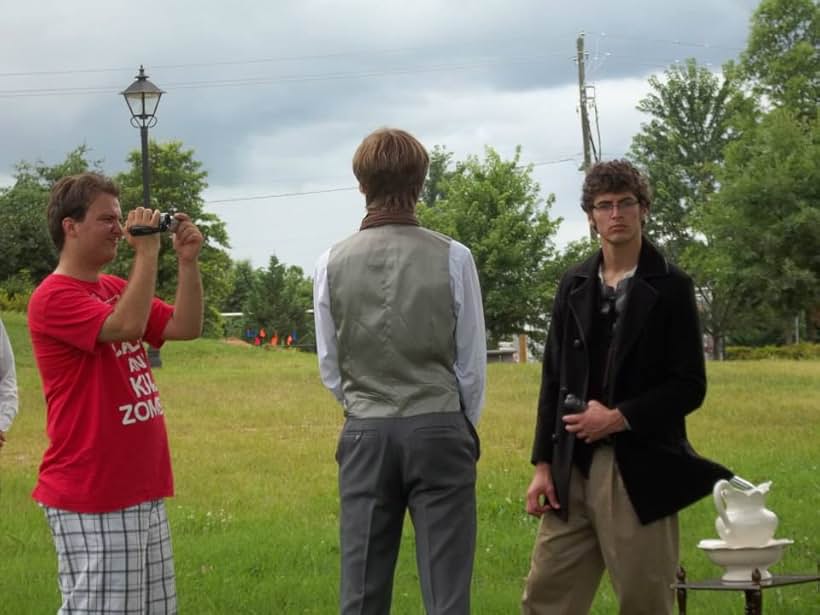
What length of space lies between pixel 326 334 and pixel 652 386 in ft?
3.83

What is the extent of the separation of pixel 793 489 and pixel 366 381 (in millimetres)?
8251

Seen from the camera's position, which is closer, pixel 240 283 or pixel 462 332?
pixel 462 332

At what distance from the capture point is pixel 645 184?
197 inches

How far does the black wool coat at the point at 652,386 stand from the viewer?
4.81m

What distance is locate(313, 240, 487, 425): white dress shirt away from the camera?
15.3 feet

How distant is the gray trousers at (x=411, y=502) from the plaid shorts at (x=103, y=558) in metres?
0.72

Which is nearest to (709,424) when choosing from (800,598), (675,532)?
(800,598)

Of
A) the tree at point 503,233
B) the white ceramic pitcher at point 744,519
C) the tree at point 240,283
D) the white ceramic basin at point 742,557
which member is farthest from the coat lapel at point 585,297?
the tree at point 240,283

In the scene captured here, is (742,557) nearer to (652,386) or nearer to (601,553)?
(601,553)

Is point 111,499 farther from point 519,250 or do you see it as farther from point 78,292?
point 519,250

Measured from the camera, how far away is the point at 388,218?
473 centimetres

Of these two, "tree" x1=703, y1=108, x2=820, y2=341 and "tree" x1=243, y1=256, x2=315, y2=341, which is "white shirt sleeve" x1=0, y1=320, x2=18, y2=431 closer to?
"tree" x1=703, y1=108, x2=820, y2=341

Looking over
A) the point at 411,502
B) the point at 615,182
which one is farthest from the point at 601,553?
the point at 615,182

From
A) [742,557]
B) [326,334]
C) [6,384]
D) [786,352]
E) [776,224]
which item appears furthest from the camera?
[786,352]
